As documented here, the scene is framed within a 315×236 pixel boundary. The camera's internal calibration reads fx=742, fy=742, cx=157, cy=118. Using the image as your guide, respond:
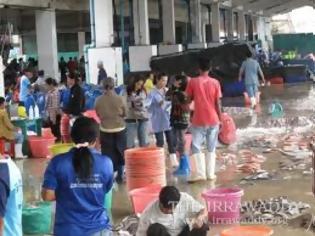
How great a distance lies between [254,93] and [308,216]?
13753 millimetres

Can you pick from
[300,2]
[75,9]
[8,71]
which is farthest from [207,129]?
[300,2]

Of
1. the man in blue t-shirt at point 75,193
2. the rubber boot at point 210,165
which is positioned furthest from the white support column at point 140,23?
the man in blue t-shirt at point 75,193

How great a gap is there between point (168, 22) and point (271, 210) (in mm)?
28916

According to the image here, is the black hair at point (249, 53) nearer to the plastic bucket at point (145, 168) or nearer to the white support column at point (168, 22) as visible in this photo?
the white support column at point (168, 22)

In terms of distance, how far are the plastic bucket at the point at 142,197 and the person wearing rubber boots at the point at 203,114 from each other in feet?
7.15

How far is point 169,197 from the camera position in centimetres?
Answer: 618

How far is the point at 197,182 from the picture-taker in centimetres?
1076

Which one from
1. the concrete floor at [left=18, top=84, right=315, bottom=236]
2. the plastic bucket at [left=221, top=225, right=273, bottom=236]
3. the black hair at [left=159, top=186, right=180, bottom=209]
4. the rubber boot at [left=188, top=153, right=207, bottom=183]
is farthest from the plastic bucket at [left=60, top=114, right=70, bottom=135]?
the black hair at [left=159, top=186, right=180, bottom=209]

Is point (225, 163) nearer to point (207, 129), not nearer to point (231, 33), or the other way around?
point (207, 129)

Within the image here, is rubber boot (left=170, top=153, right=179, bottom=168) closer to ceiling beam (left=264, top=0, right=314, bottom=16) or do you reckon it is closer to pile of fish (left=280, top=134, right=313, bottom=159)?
pile of fish (left=280, top=134, right=313, bottom=159)

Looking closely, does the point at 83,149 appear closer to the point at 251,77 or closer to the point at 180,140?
the point at 180,140

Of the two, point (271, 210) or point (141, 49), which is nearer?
point (271, 210)

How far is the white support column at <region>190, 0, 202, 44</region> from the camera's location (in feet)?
143

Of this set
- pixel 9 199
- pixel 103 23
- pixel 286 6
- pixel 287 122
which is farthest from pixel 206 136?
pixel 286 6
